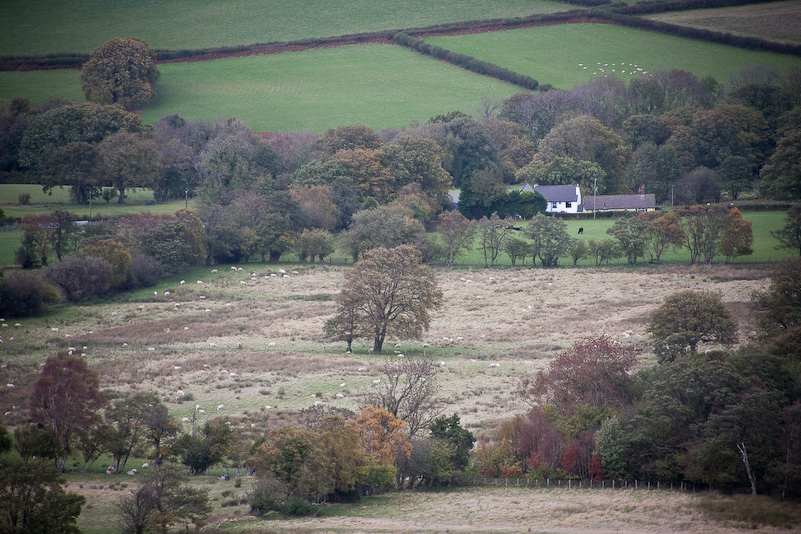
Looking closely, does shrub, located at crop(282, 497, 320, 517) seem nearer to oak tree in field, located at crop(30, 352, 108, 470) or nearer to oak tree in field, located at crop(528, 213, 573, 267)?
oak tree in field, located at crop(30, 352, 108, 470)

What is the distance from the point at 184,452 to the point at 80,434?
437cm

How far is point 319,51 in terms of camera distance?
137625 mm

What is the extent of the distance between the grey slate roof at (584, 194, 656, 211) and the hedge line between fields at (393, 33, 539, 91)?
42.4 m

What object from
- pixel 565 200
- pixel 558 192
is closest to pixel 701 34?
pixel 558 192

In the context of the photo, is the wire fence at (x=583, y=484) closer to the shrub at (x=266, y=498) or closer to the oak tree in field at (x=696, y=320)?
the shrub at (x=266, y=498)

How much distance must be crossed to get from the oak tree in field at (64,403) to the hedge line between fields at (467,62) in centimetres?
10792

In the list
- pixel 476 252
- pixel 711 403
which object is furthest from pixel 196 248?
pixel 711 403

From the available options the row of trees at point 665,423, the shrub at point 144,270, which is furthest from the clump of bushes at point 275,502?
the shrub at point 144,270

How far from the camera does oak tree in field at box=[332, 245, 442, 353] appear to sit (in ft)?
155

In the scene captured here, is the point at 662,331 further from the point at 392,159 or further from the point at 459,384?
the point at 392,159

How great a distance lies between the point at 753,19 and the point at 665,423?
119 m

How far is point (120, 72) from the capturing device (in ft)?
376

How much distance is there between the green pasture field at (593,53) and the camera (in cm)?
12169

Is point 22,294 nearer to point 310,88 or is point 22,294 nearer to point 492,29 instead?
point 310,88
